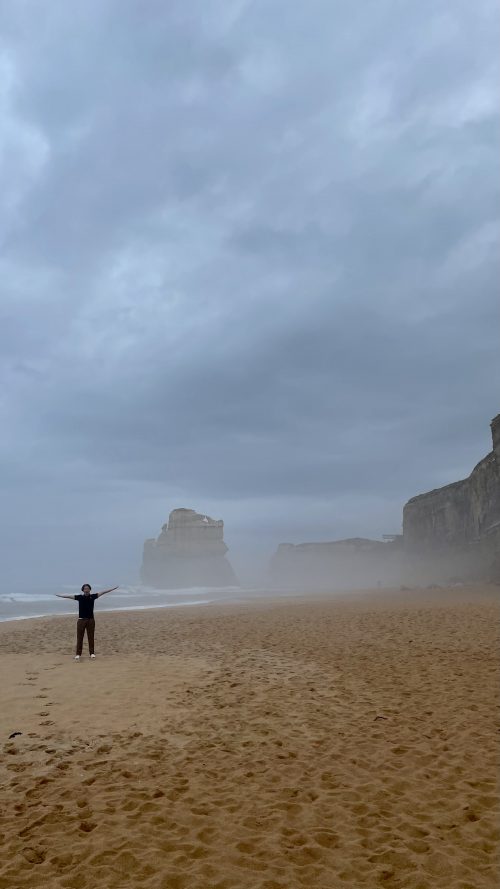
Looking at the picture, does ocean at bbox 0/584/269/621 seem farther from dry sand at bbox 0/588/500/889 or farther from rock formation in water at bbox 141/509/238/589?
rock formation in water at bbox 141/509/238/589

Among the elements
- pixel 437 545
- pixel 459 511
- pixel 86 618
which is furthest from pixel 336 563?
pixel 86 618

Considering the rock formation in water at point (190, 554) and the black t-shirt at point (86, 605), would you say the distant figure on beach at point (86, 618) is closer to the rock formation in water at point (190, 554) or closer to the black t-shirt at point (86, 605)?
the black t-shirt at point (86, 605)

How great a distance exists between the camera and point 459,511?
72625 mm

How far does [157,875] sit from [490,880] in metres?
2.90

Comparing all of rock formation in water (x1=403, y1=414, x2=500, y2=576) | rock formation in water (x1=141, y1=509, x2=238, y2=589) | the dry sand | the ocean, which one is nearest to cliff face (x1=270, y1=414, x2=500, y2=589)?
rock formation in water (x1=403, y1=414, x2=500, y2=576)

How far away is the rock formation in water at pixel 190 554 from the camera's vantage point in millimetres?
135875

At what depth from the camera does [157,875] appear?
445cm

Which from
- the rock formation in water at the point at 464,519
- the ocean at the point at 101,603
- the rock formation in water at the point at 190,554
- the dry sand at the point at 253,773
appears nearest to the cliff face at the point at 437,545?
the rock formation in water at the point at 464,519

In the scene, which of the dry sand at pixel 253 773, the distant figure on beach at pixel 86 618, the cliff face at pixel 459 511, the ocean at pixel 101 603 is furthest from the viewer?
the cliff face at pixel 459 511

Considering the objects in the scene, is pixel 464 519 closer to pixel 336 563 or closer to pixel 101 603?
pixel 101 603

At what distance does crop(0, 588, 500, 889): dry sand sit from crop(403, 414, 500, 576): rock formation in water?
4089cm

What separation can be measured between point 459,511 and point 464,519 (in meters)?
1.81

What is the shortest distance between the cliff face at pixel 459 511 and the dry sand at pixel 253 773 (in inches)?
1615

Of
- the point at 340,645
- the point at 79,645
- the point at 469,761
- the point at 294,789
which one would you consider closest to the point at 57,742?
the point at 294,789
